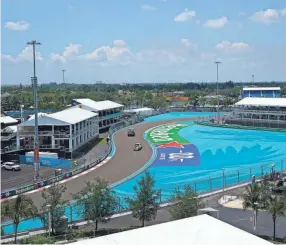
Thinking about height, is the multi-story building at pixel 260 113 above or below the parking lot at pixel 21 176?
above

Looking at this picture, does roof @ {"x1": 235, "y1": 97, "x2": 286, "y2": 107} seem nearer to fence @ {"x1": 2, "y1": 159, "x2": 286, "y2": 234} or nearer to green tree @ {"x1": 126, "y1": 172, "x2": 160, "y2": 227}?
fence @ {"x1": 2, "y1": 159, "x2": 286, "y2": 234}

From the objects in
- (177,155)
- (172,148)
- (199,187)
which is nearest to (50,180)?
(199,187)

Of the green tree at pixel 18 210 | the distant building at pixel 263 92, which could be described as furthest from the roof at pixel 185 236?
the distant building at pixel 263 92

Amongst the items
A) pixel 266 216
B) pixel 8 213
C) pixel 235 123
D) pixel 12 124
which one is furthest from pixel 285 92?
pixel 8 213

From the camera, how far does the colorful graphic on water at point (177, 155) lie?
3259 centimetres

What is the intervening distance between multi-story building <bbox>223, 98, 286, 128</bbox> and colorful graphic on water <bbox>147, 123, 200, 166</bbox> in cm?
984

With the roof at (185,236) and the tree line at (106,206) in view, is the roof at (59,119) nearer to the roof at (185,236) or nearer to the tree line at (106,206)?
the tree line at (106,206)

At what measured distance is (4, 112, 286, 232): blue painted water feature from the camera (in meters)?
25.9

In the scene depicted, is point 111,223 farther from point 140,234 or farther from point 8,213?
point 140,234

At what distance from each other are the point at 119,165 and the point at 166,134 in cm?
1768

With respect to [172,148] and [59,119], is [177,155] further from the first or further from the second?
[59,119]

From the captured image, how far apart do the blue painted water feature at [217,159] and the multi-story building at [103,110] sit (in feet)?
32.4

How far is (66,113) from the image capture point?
→ 37.5 m

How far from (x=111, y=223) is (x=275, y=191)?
32.2 feet
